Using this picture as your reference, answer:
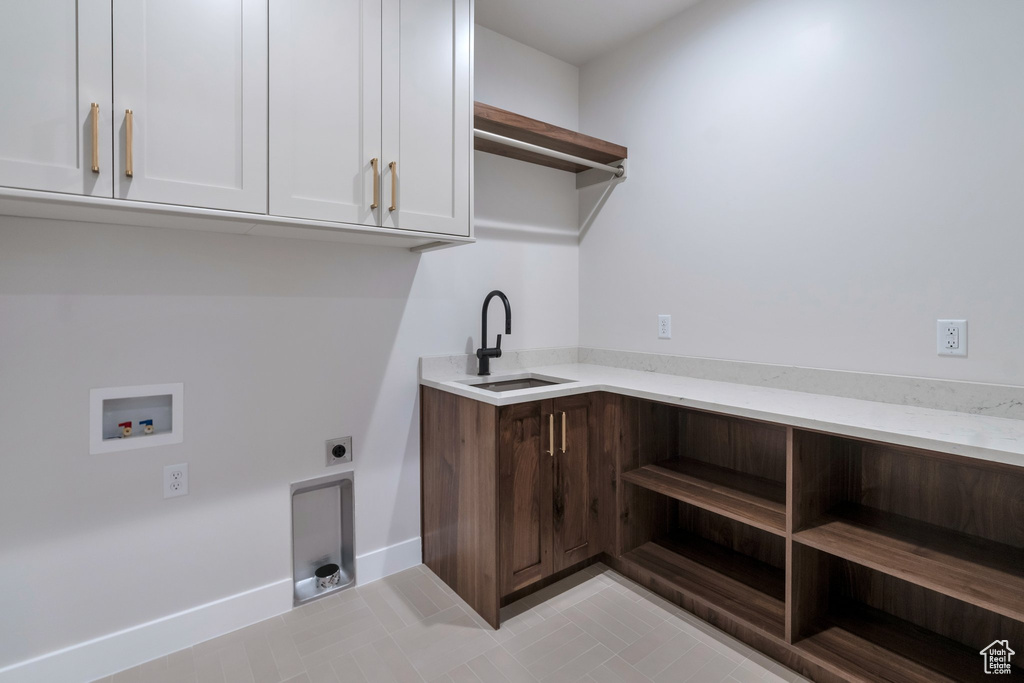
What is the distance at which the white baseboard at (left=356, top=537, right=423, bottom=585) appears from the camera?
2.08 m

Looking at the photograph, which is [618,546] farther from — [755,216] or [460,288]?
[755,216]

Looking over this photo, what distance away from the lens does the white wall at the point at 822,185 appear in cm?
152

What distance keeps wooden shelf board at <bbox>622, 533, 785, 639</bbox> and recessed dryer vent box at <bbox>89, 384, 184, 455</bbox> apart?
1.78 m

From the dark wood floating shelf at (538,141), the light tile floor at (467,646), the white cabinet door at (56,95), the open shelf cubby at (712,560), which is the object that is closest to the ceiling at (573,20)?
the dark wood floating shelf at (538,141)

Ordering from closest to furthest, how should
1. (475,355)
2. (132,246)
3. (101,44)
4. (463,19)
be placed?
(101,44)
(132,246)
(463,19)
(475,355)

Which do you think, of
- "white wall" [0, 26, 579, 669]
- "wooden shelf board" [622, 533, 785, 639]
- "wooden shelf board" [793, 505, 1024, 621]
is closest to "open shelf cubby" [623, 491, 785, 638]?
"wooden shelf board" [622, 533, 785, 639]

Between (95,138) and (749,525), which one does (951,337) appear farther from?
(95,138)

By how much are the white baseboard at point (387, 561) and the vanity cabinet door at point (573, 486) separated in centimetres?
65

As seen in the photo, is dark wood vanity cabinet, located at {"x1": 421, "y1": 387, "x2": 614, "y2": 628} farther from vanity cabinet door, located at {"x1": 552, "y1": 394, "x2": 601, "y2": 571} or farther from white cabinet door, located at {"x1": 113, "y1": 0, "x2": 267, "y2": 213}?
white cabinet door, located at {"x1": 113, "y1": 0, "x2": 267, "y2": 213}

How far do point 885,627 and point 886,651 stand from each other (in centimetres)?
14

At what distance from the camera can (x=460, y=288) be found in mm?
2350

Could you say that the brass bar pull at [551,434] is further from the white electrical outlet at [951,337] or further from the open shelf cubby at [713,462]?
the white electrical outlet at [951,337]

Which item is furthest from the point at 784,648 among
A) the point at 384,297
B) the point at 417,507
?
the point at 384,297

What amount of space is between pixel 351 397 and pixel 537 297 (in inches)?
43.2
